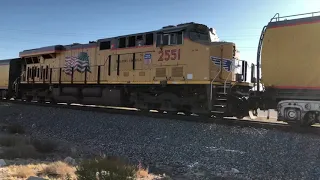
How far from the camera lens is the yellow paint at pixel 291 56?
8966mm

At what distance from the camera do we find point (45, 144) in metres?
8.58

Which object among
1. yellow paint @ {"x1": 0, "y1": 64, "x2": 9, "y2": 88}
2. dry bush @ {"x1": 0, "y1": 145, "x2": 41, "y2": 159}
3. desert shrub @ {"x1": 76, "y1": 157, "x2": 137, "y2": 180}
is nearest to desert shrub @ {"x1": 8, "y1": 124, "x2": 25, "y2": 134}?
dry bush @ {"x1": 0, "y1": 145, "x2": 41, "y2": 159}

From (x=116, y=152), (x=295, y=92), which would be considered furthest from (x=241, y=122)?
(x=116, y=152)

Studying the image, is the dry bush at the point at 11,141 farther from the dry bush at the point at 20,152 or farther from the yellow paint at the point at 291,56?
the yellow paint at the point at 291,56

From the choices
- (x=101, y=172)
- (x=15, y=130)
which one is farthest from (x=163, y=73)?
(x=101, y=172)

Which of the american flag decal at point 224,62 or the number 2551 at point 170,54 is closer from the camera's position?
the american flag decal at point 224,62

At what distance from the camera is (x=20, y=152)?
7.71 m

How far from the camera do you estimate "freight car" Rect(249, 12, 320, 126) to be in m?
8.96

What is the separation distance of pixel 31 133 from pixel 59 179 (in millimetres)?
6285

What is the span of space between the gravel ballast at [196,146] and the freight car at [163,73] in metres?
2.09

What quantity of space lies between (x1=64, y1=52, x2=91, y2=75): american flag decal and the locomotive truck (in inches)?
2.2

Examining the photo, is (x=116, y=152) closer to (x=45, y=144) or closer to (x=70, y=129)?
(x=45, y=144)

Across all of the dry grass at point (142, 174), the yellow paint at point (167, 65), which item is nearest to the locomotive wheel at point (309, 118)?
the yellow paint at point (167, 65)

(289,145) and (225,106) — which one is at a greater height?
(225,106)
